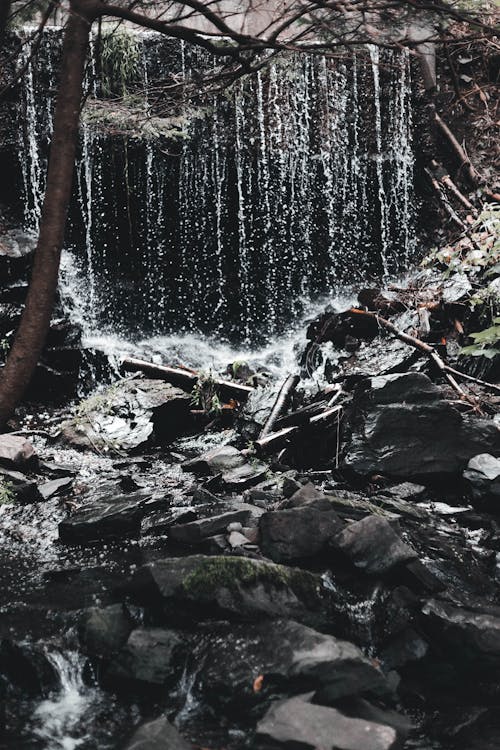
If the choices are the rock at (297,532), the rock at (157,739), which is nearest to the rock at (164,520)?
the rock at (297,532)

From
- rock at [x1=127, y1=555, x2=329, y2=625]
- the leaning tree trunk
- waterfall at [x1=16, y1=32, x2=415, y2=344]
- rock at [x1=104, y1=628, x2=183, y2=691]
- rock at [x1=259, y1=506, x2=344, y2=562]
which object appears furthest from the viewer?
waterfall at [x1=16, y1=32, x2=415, y2=344]

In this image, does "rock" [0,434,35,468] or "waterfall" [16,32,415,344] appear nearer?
"rock" [0,434,35,468]

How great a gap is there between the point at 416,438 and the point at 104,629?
3.22 m

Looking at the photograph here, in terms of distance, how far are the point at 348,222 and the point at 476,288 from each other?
4260 mm

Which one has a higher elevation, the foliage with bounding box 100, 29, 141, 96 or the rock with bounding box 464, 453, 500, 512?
the foliage with bounding box 100, 29, 141, 96

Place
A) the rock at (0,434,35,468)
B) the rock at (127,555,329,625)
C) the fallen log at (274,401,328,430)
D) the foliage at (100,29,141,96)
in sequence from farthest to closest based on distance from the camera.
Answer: the foliage at (100,29,141,96)
the fallen log at (274,401,328,430)
the rock at (0,434,35,468)
the rock at (127,555,329,625)

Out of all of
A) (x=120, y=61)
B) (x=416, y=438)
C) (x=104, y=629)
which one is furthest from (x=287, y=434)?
(x=120, y=61)

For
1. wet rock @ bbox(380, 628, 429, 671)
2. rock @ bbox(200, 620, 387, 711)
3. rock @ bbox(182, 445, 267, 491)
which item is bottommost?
wet rock @ bbox(380, 628, 429, 671)

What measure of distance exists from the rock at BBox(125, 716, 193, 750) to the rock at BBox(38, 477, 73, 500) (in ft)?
10.8

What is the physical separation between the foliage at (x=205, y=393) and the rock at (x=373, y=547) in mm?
4054

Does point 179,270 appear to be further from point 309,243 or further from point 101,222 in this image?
point 309,243

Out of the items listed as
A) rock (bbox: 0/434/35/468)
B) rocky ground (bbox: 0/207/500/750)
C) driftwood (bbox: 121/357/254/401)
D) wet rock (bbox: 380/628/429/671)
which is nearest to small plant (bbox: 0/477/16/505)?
rocky ground (bbox: 0/207/500/750)

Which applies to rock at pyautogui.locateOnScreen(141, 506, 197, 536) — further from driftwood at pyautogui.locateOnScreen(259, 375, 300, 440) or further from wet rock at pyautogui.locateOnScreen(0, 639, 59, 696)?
driftwood at pyautogui.locateOnScreen(259, 375, 300, 440)

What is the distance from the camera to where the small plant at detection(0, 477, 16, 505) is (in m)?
5.16
